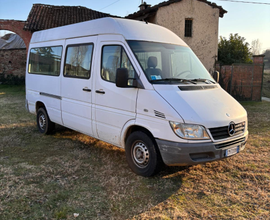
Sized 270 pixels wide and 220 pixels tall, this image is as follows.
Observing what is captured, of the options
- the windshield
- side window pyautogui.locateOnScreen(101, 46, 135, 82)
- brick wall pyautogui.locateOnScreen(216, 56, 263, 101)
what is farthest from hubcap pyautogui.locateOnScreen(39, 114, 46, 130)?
brick wall pyautogui.locateOnScreen(216, 56, 263, 101)

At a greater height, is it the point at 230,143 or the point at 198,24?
the point at 198,24

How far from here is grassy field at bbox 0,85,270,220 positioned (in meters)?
3.36

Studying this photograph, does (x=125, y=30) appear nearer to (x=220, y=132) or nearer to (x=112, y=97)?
(x=112, y=97)

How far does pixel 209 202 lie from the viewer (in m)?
3.58

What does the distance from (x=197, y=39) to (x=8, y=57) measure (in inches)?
618

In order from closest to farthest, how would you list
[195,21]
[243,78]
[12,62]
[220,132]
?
[220,132], [243,78], [195,21], [12,62]

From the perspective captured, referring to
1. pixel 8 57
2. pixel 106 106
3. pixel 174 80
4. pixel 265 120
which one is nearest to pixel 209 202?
pixel 174 80

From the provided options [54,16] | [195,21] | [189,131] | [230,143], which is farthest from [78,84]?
[54,16]

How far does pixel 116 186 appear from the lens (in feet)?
13.2

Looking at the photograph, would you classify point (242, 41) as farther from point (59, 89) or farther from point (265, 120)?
point (59, 89)

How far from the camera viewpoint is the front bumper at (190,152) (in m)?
3.67

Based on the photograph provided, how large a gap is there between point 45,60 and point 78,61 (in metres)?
1.63

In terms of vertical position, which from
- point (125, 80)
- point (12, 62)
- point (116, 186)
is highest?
point (12, 62)

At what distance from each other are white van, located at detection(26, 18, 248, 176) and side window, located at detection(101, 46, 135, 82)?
0.01m
